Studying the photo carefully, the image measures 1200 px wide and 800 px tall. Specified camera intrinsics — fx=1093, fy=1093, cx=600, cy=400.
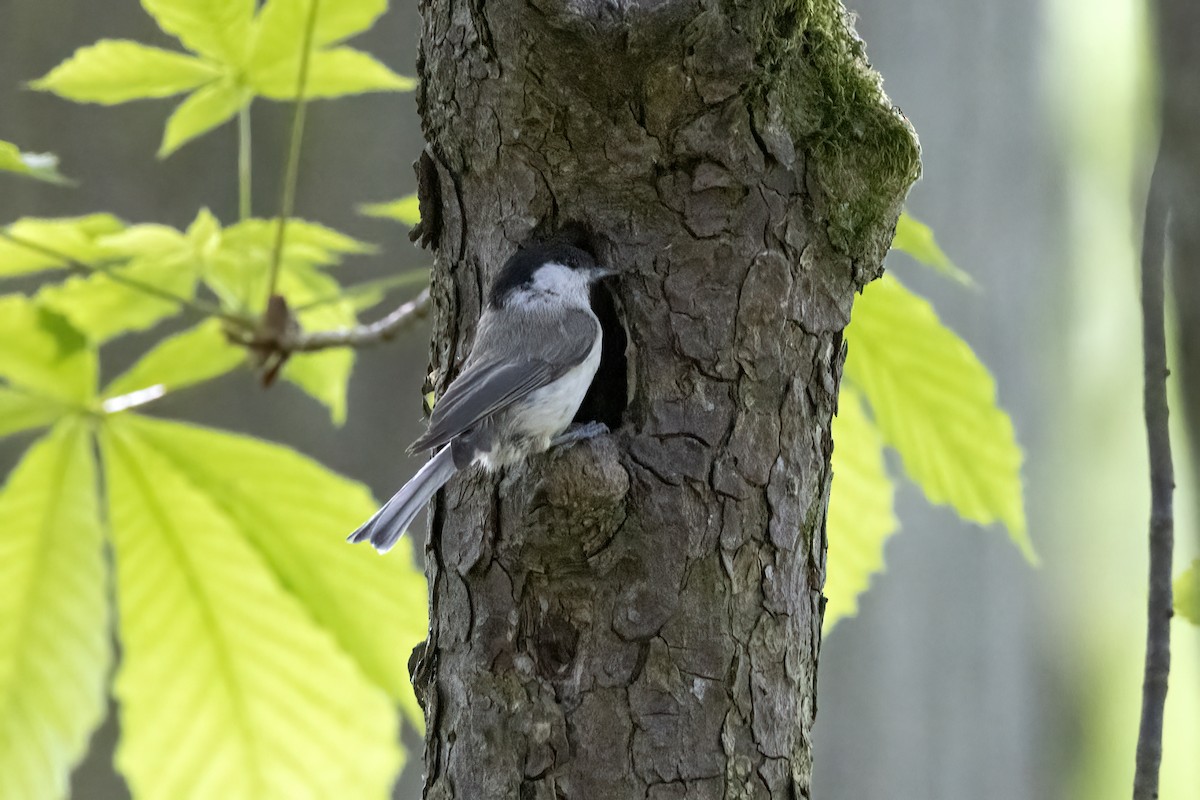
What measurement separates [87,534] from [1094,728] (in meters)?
2.96

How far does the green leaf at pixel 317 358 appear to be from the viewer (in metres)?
1.45

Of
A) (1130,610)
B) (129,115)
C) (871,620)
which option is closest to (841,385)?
(871,620)

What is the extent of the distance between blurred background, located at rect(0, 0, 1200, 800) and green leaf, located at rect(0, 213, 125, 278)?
4.75 feet

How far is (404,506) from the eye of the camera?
106 cm

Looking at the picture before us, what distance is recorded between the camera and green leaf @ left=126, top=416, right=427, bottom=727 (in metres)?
1.14

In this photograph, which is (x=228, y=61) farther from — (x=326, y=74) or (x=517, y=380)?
(x=517, y=380)

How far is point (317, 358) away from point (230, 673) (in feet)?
1.50

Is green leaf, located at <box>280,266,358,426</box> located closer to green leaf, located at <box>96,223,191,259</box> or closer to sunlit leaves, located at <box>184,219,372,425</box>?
sunlit leaves, located at <box>184,219,372,425</box>

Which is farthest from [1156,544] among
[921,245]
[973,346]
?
[973,346]

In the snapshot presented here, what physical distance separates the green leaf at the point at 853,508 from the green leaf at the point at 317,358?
2.10ft

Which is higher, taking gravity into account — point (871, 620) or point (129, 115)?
point (129, 115)

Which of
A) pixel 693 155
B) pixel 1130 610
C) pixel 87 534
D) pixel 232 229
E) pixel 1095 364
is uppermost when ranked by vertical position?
pixel 1095 364

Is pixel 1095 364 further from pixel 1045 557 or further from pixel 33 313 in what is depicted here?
pixel 33 313

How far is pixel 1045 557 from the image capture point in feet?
10.3
